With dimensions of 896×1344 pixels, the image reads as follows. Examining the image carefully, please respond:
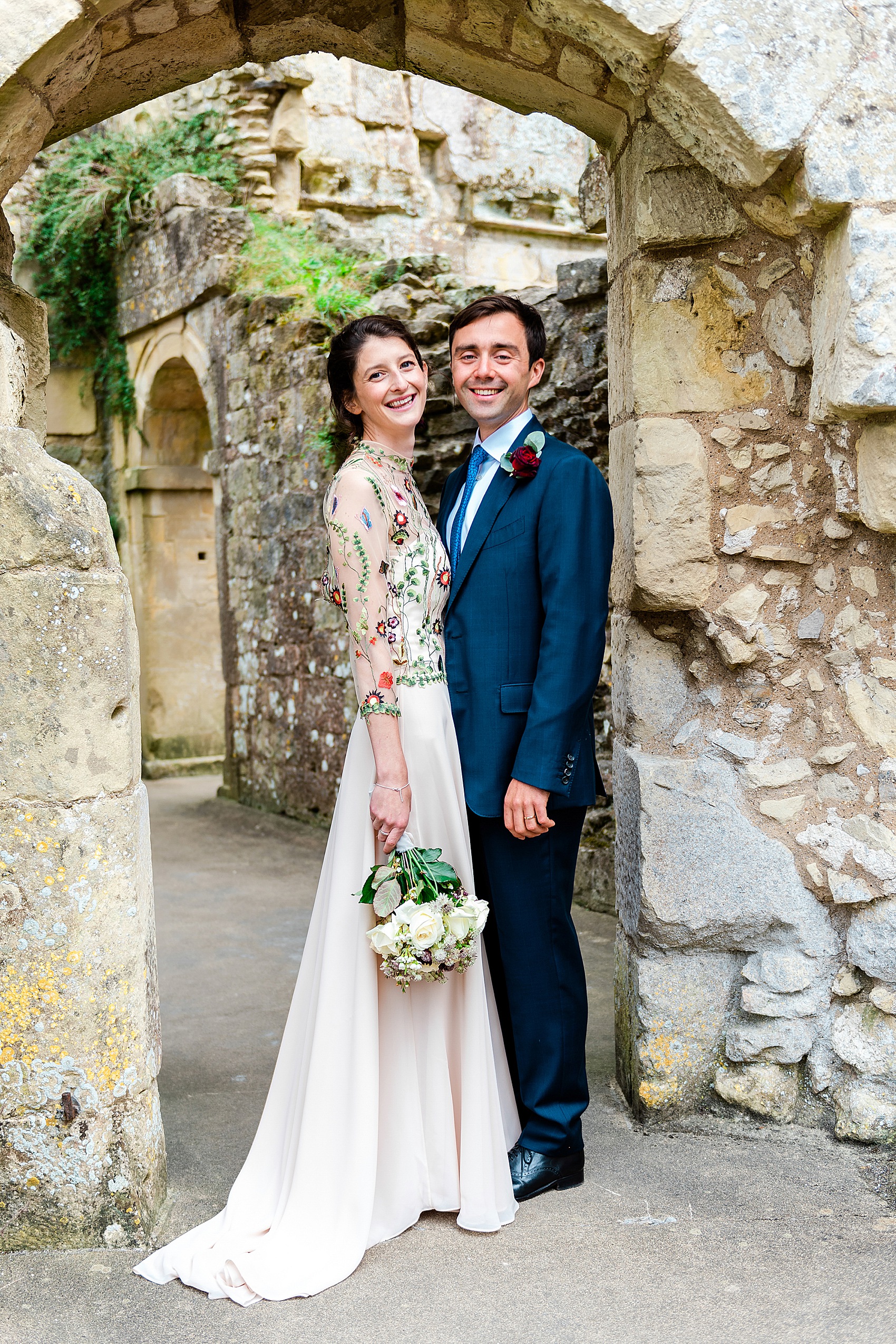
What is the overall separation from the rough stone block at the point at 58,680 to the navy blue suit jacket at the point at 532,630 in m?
0.79

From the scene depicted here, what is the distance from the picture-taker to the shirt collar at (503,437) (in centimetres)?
279

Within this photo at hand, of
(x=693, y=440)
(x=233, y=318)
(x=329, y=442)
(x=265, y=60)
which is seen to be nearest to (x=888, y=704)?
(x=693, y=440)

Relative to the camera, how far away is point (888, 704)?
2.86 meters

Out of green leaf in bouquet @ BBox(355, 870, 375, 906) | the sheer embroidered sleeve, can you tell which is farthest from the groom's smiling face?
green leaf in bouquet @ BBox(355, 870, 375, 906)

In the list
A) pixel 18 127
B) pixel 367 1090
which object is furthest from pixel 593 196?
pixel 367 1090

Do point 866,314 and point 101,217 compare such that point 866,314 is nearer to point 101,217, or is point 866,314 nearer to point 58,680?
point 58,680

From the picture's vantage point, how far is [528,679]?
2701mm

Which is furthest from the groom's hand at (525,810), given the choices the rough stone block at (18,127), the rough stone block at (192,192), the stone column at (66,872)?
the rough stone block at (192,192)

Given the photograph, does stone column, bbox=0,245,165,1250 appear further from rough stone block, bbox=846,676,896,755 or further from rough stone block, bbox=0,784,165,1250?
rough stone block, bbox=846,676,896,755

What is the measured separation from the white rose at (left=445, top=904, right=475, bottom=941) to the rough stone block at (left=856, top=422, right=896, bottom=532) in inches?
50.0

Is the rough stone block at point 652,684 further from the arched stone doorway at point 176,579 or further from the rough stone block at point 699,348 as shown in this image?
the arched stone doorway at point 176,579

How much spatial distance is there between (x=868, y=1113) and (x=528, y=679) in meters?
1.35

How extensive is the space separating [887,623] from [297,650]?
17.0 feet

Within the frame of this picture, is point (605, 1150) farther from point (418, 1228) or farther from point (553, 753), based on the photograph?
point (553, 753)
